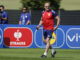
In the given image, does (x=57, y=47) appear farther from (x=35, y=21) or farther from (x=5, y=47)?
(x=35, y=21)

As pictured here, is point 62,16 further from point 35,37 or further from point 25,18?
point 35,37

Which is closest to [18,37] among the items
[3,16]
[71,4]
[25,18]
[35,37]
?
[35,37]

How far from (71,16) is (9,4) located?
15276 mm

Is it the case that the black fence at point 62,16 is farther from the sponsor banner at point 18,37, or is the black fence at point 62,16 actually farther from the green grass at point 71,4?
the green grass at point 71,4

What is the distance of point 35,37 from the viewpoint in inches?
867

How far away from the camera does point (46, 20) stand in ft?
53.2

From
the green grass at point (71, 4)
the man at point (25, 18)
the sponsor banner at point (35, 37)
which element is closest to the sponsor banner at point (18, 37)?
the sponsor banner at point (35, 37)

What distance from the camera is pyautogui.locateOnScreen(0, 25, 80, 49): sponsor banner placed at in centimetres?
2197

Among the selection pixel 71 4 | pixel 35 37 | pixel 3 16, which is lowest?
pixel 35 37

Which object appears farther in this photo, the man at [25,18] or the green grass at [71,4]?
the green grass at [71,4]

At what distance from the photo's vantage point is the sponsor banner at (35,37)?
865 inches

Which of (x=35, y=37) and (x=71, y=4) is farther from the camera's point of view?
(x=71, y=4)

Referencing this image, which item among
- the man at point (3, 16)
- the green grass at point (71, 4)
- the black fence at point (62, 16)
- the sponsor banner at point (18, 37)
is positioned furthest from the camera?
the green grass at point (71, 4)

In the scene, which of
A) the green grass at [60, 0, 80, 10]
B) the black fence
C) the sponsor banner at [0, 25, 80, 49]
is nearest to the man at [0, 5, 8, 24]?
the sponsor banner at [0, 25, 80, 49]
